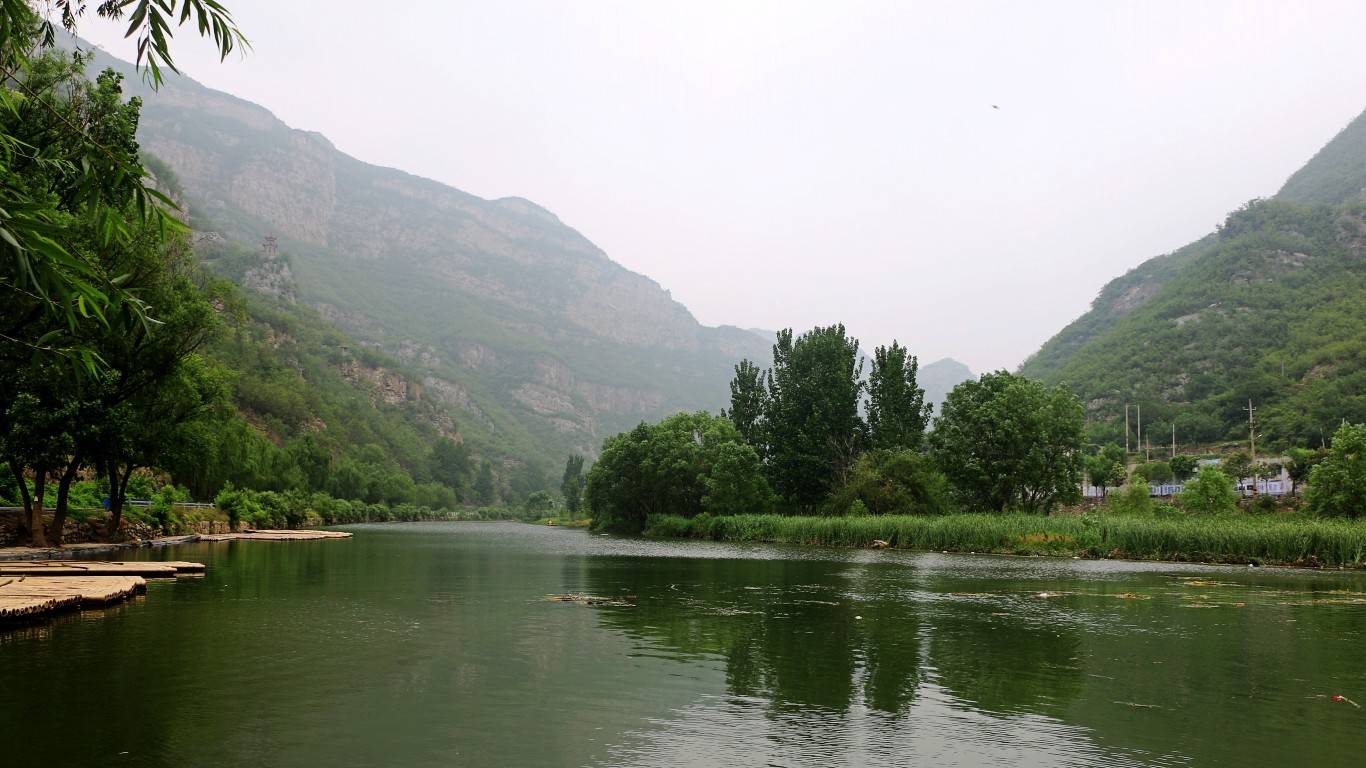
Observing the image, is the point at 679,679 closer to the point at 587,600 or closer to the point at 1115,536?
the point at 587,600

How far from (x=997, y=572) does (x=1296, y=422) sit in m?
99.7

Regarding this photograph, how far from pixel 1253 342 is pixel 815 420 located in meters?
108

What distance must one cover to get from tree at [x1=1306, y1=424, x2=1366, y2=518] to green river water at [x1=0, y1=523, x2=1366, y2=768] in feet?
110

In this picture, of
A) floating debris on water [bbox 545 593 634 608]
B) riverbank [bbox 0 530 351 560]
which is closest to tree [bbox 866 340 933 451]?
riverbank [bbox 0 530 351 560]

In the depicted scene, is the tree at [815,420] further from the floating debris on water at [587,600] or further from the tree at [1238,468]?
the floating debris on water at [587,600]

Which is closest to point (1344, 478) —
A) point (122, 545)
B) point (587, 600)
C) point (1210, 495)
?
point (1210, 495)

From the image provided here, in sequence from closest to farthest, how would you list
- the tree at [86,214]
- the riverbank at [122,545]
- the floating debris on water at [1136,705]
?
the tree at [86,214] < the floating debris on water at [1136,705] < the riverbank at [122,545]

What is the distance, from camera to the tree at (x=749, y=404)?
94.5 meters

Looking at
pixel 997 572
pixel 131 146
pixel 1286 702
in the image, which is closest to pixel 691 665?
pixel 1286 702

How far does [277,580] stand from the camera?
29469 mm

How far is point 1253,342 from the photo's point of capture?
147750mm

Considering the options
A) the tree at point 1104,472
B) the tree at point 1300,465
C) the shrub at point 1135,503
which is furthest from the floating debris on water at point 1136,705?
the tree at point 1104,472

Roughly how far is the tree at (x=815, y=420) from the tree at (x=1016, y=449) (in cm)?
1179

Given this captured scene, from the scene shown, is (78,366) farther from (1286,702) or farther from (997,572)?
(997,572)
